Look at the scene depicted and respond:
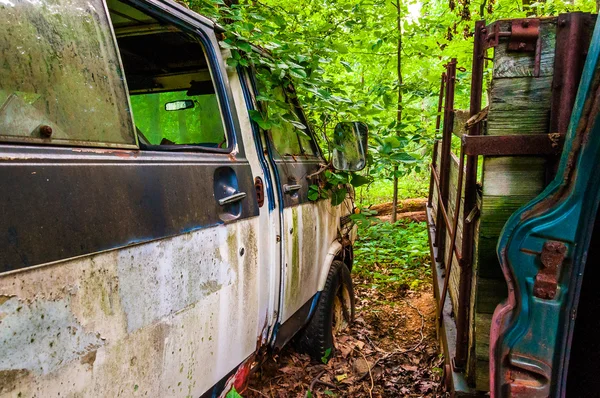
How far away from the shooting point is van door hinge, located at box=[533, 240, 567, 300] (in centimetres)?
123

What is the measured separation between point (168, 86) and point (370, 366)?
253 centimetres

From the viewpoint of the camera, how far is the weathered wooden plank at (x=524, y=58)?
1495 mm

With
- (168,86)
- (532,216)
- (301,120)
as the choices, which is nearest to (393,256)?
(301,120)

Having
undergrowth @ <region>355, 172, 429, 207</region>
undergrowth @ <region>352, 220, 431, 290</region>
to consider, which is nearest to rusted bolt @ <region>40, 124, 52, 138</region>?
undergrowth @ <region>352, 220, 431, 290</region>

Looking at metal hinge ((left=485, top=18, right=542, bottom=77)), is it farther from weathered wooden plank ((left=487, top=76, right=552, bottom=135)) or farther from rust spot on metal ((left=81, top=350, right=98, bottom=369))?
rust spot on metal ((left=81, top=350, right=98, bottom=369))

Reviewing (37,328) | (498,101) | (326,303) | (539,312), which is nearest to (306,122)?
(326,303)

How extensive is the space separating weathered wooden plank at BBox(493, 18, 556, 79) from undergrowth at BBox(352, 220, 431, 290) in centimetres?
292

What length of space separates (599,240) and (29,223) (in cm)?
173

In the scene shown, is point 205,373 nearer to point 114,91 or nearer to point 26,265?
point 26,265

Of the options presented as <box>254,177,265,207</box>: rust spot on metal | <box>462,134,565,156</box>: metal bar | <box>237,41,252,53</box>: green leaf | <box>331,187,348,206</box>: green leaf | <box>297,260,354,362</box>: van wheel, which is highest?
<box>237,41,252,53</box>: green leaf

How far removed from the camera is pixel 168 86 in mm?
3021

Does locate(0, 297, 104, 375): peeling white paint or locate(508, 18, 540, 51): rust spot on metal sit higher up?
locate(508, 18, 540, 51): rust spot on metal

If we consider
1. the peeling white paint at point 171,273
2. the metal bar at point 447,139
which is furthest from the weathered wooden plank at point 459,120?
the peeling white paint at point 171,273

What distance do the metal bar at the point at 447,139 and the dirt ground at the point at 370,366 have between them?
73cm
